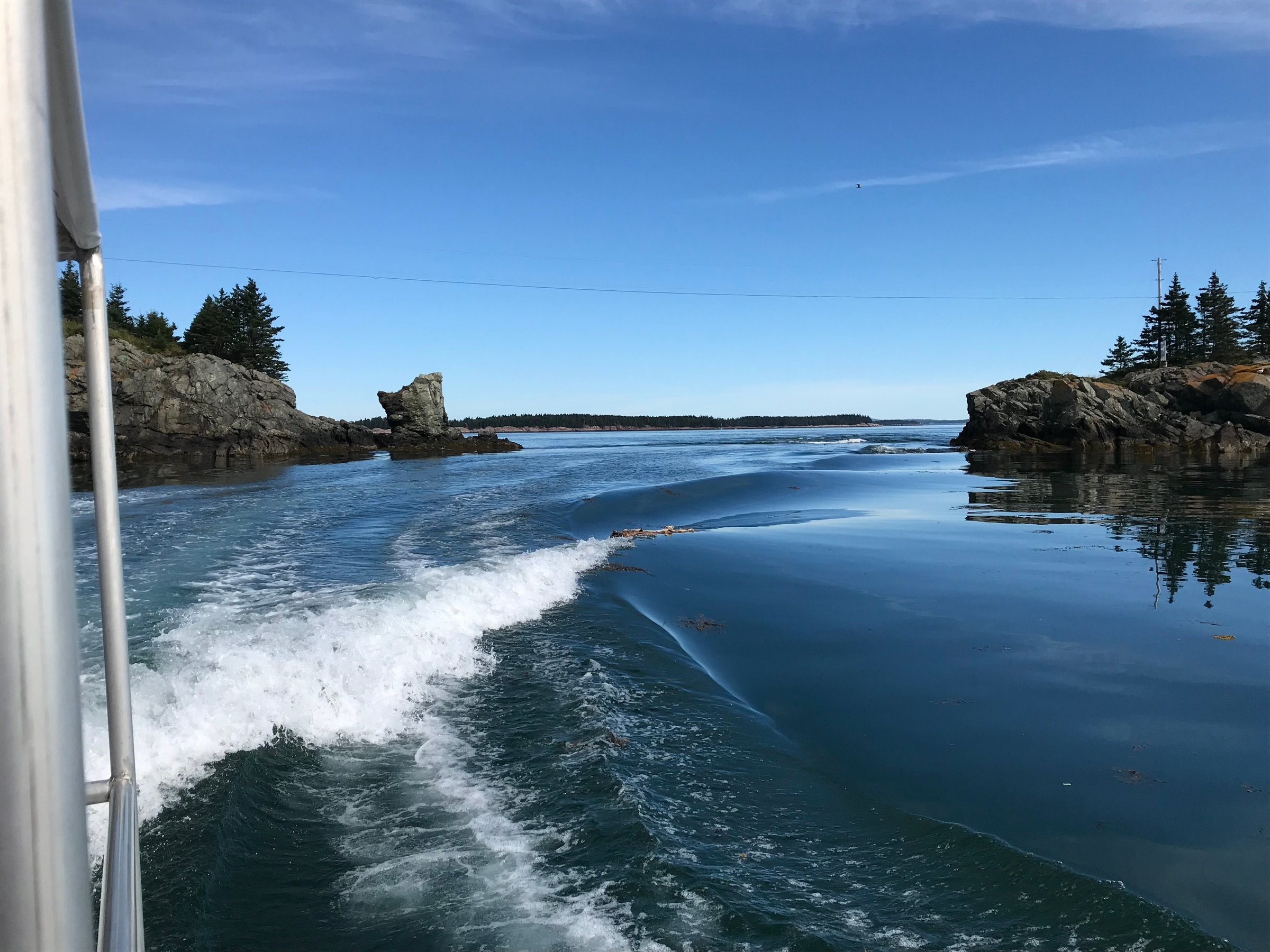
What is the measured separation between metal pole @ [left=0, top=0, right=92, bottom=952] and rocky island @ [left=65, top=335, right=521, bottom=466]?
5028 cm

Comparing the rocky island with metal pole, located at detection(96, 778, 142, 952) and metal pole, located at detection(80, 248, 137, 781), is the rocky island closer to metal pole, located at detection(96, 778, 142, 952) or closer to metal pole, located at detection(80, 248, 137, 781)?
metal pole, located at detection(80, 248, 137, 781)

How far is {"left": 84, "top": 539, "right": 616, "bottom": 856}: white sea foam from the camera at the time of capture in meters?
5.88

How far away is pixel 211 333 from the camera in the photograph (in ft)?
244

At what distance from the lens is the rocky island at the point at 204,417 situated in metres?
51.2

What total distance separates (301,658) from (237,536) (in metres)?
10.6

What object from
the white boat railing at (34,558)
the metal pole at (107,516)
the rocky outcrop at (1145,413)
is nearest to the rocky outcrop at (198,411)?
the rocky outcrop at (1145,413)

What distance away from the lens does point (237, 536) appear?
16.9 metres

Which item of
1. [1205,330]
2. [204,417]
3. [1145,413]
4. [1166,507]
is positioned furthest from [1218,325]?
[204,417]

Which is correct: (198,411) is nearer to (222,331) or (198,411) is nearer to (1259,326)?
(222,331)

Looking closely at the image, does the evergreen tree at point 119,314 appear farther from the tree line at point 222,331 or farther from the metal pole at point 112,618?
the metal pole at point 112,618

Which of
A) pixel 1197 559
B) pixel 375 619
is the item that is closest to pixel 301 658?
pixel 375 619

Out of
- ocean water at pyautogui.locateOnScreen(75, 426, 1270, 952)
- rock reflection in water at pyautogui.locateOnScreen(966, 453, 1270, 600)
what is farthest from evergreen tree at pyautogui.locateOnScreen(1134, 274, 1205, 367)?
ocean water at pyautogui.locateOnScreen(75, 426, 1270, 952)

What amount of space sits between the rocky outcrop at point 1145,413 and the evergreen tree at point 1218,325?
17.7 metres

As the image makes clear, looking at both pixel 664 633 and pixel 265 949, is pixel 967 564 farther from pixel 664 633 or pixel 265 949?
pixel 265 949
